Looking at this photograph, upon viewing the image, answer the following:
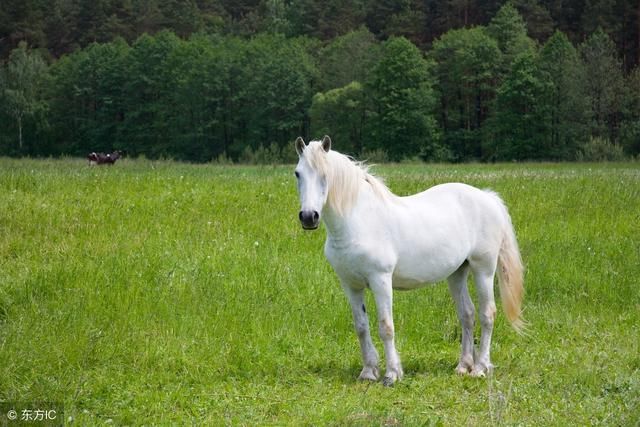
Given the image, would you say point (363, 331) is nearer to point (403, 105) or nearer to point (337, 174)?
point (337, 174)

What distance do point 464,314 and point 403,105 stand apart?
199 feet

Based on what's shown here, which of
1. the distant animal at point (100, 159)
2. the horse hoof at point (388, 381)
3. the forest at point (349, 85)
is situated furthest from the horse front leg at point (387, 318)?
the forest at point (349, 85)

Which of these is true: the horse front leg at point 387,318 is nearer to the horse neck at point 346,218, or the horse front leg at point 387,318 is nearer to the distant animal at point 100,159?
the horse neck at point 346,218

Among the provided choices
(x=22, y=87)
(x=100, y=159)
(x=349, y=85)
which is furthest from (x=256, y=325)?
(x=22, y=87)

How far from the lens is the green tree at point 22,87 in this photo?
243 feet

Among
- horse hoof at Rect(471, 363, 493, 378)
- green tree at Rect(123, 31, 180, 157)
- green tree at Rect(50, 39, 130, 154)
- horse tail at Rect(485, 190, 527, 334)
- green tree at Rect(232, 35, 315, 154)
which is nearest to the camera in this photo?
horse hoof at Rect(471, 363, 493, 378)

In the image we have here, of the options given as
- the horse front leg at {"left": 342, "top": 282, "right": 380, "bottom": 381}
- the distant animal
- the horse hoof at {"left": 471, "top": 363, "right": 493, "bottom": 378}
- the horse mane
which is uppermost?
the horse mane

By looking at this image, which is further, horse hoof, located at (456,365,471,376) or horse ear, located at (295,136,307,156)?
horse hoof, located at (456,365,471,376)

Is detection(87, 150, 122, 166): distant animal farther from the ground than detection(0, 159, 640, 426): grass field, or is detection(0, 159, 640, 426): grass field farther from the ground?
detection(87, 150, 122, 166): distant animal

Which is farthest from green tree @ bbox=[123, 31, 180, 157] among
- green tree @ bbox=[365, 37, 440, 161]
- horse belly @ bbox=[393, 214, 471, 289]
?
horse belly @ bbox=[393, 214, 471, 289]

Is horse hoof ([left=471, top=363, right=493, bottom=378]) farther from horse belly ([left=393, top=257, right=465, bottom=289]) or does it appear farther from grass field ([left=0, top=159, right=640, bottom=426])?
horse belly ([left=393, top=257, right=465, bottom=289])

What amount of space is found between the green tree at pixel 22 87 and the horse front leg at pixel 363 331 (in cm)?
7357

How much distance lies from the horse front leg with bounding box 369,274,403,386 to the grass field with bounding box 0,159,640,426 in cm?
16

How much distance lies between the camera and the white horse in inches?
257
